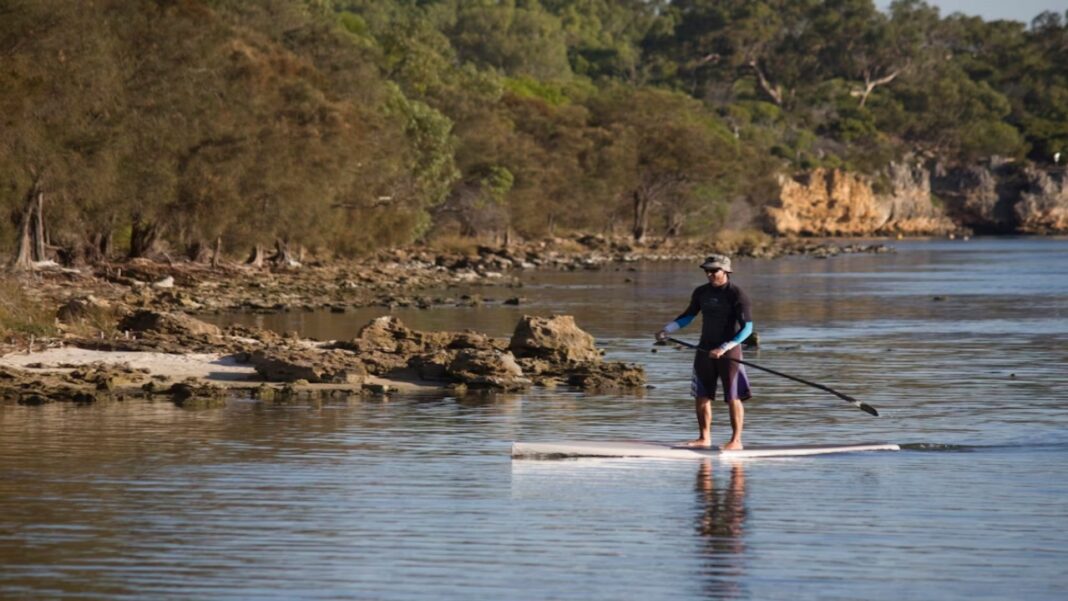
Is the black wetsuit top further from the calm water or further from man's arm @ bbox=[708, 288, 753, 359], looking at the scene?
the calm water

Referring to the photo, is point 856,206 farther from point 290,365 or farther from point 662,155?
point 290,365

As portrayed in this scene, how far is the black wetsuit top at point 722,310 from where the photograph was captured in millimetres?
17438

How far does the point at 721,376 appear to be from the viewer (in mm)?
17781

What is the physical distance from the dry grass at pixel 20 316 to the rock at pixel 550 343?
7843 mm

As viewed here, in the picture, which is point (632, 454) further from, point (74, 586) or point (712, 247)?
point (712, 247)

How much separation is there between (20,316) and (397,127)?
4583cm

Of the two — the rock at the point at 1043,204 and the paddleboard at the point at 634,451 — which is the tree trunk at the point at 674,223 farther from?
the paddleboard at the point at 634,451

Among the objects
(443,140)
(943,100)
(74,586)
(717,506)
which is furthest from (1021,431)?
(943,100)

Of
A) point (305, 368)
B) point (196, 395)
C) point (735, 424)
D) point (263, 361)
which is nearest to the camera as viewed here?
point (735, 424)

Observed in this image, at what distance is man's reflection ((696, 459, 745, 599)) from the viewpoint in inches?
478

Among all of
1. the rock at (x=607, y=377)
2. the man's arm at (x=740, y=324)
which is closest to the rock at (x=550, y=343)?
the rock at (x=607, y=377)

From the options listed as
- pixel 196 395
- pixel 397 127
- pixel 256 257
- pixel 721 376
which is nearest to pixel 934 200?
pixel 397 127

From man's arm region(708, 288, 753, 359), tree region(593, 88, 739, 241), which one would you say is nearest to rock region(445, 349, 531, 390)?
man's arm region(708, 288, 753, 359)

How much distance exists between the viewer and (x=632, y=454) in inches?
707
